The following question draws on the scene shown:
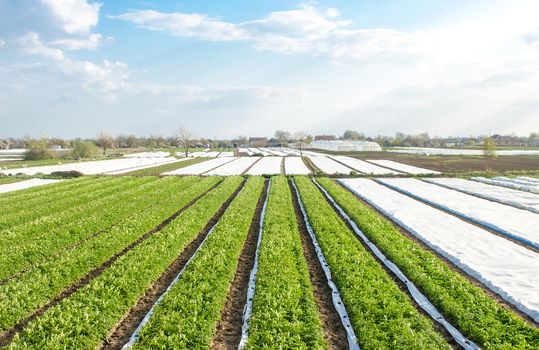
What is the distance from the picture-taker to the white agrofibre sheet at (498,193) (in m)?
20.5

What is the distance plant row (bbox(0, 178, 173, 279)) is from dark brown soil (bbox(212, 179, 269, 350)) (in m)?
6.63

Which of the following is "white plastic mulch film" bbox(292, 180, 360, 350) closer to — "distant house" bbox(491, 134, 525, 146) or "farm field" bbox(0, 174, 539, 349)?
"farm field" bbox(0, 174, 539, 349)

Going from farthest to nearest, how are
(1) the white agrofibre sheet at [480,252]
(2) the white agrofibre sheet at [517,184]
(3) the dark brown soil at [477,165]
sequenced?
(3) the dark brown soil at [477,165], (2) the white agrofibre sheet at [517,184], (1) the white agrofibre sheet at [480,252]

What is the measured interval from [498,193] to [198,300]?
24.3m

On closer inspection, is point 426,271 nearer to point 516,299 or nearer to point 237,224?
point 516,299

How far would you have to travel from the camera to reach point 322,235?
13.5 metres

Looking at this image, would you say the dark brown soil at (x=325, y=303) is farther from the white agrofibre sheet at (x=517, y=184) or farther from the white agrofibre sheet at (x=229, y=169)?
the white agrofibre sheet at (x=229, y=169)

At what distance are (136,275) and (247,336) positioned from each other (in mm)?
4281

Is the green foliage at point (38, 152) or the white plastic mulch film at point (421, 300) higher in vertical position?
the green foliage at point (38, 152)

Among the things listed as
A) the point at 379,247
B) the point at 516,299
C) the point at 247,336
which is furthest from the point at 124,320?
the point at 516,299

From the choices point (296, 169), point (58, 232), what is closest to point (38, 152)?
point (296, 169)

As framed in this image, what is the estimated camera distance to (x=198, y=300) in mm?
8195

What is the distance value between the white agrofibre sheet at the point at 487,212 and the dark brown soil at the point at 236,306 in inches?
431

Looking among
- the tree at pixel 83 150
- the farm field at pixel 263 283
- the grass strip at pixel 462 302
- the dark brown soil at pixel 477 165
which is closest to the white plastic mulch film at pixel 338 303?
the farm field at pixel 263 283
